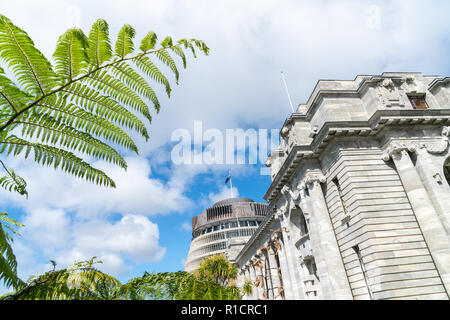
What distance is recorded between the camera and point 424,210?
17062 millimetres

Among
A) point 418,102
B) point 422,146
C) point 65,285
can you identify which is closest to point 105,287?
point 65,285

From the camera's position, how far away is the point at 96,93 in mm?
3719

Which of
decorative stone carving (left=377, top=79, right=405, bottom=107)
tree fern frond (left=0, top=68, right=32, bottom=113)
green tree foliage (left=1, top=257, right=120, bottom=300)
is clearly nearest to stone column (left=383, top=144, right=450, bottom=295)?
decorative stone carving (left=377, top=79, right=405, bottom=107)

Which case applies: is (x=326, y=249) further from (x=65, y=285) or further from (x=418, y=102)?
(x=65, y=285)

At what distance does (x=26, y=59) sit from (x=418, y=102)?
27.5 metres

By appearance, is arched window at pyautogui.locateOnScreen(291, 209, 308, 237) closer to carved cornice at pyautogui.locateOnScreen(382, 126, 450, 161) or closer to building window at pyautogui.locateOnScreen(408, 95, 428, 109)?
carved cornice at pyautogui.locateOnScreen(382, 126, 450, 161)

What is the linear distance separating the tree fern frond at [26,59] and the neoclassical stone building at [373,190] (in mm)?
18507

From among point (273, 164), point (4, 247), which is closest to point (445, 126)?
point (273, 164)

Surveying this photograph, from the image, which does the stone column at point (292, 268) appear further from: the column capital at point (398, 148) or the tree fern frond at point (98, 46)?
the tree fern frond at point (98, 46)

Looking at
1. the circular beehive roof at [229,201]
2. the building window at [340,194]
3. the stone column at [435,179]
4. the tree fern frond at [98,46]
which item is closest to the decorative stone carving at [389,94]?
the stone column at [435,179]

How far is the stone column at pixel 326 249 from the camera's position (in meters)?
18.6

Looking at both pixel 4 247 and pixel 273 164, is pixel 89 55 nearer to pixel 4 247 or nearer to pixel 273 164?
pixel 4 247
